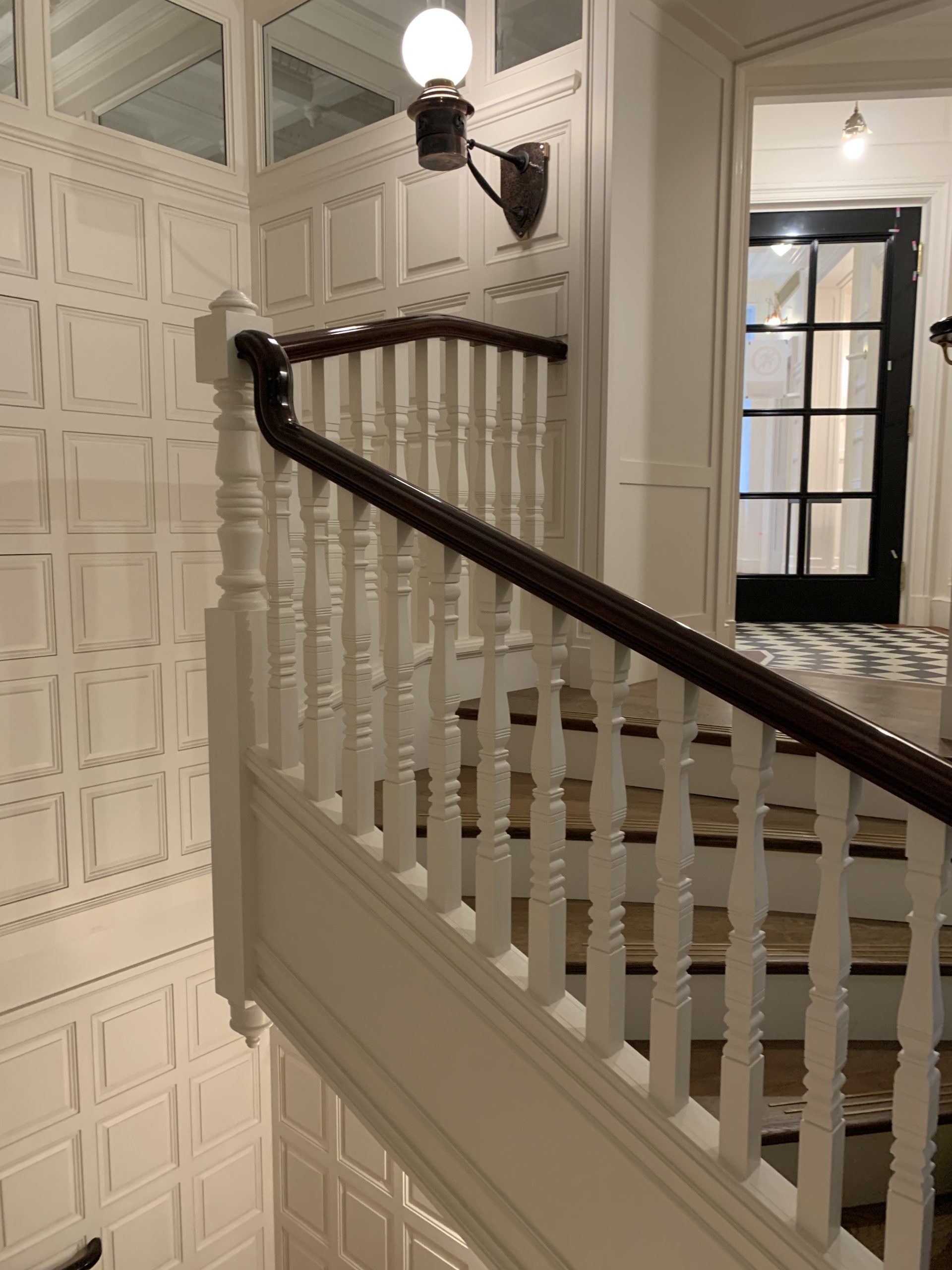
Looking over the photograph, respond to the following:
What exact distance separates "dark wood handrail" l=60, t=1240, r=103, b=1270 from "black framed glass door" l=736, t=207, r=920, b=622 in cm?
416

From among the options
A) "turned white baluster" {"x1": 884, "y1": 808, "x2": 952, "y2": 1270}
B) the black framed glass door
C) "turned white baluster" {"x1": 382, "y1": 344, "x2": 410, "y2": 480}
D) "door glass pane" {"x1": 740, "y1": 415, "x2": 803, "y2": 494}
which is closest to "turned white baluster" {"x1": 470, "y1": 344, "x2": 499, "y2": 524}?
"turned white baluster" {"x1": 382, "y1": 344, "x2": 410, "y2": 480}

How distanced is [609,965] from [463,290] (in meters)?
2.42

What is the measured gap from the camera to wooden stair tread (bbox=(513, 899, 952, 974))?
1.74m

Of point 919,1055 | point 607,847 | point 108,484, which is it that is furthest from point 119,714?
point 919,1055

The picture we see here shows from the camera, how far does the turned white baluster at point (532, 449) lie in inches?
105

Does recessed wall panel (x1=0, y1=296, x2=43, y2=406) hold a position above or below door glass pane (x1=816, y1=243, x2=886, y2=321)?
below

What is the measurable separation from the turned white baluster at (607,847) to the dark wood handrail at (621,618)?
0.06 metres

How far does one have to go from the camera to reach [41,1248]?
3.48 m

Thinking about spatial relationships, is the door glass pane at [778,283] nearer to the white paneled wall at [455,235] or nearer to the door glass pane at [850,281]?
the door glass pane at [850,281]

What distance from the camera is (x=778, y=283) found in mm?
4805

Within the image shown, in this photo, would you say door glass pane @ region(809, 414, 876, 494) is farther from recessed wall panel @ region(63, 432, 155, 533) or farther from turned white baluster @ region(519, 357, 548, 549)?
recessed wall panel @ region(63, 432, 155, 533)

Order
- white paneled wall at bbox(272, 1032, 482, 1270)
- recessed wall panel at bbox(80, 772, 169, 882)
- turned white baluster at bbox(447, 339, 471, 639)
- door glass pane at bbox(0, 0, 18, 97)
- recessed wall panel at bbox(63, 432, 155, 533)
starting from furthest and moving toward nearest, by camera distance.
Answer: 1. white paneled wall at bbox(272, 1032, 482, 1270)
2. recessed wall panel at bbox(80, 772, 169, 882)
3. recessed wall panel at bbox(63, 432, 155, 533)
4. door glass pane at bbox(0, 0, 18, 97)
5. turned white baluster at bbox(447, 339, 471, 639)

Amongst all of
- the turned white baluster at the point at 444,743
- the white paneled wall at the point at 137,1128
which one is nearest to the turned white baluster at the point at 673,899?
the turned white baluster at the point at 444,743

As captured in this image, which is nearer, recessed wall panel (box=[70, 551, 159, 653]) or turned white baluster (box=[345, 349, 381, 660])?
turned white baluster (box=[345, 349, 381, 660])
